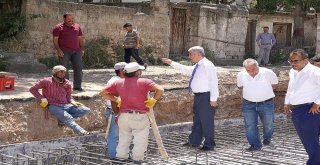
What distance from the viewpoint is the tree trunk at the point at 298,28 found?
22.1m

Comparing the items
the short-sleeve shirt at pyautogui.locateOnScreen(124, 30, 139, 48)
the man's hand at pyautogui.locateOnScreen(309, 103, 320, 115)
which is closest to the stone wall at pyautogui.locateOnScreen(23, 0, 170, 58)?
the short-sleeve shirt at pyautogui.locateOnScreen(124, 30, 139, 48)

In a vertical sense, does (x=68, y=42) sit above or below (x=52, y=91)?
above

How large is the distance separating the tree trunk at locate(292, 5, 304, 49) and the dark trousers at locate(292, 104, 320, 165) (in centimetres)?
1589

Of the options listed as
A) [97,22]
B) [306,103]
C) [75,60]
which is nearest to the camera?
[306,103]

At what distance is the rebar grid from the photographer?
23.5ft

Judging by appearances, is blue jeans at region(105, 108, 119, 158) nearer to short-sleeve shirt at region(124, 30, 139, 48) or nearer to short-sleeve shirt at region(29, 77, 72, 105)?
short-sleeve shirt at region(29, 77, 72, 105)

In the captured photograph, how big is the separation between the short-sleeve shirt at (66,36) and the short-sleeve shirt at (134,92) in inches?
122

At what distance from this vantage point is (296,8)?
2202 cm

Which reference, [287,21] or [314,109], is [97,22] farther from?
[314,109]

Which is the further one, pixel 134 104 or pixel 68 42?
pixel 68 42

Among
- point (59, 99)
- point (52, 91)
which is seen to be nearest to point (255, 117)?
point (59, 99)

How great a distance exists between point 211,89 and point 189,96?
3.46 meters

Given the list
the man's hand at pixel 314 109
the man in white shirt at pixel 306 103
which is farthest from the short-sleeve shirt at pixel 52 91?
the man's hand at pixel 314 109

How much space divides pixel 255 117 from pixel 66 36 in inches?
135
